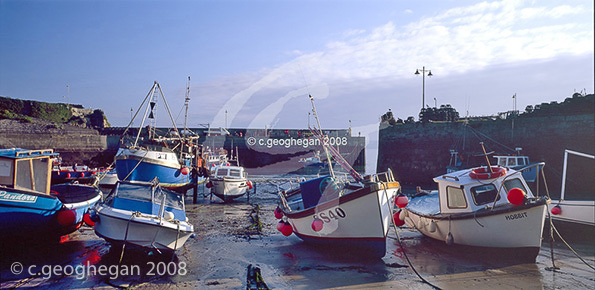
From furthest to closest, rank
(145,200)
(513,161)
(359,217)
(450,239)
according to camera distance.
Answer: (513,161) → (450,239) → (145,200) → (359,217)

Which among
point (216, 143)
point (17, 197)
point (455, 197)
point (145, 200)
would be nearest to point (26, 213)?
point (17, 197)

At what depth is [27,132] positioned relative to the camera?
4466cm

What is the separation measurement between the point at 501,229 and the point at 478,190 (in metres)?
1.19

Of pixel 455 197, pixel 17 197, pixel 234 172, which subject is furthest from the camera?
pixel 234 172

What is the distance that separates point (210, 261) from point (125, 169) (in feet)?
38.1

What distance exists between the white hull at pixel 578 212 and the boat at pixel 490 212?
3.90m

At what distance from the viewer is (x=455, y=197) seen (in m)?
10.3

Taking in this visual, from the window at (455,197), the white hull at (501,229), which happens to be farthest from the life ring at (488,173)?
the white hull at (501,229)

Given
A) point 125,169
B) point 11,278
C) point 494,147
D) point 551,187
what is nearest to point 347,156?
point 494,147

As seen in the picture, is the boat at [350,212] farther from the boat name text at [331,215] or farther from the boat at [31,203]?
the boat at [31,203]

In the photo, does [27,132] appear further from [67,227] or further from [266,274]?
[266,274]

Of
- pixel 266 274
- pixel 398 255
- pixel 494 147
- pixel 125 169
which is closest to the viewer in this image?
pixel 266 274

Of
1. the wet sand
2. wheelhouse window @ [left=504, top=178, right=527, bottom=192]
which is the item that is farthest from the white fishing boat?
wheelhouse window @ [left=504, top=178, right=527, bottom=192]

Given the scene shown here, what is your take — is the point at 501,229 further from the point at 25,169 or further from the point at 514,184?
the point at 25,169
